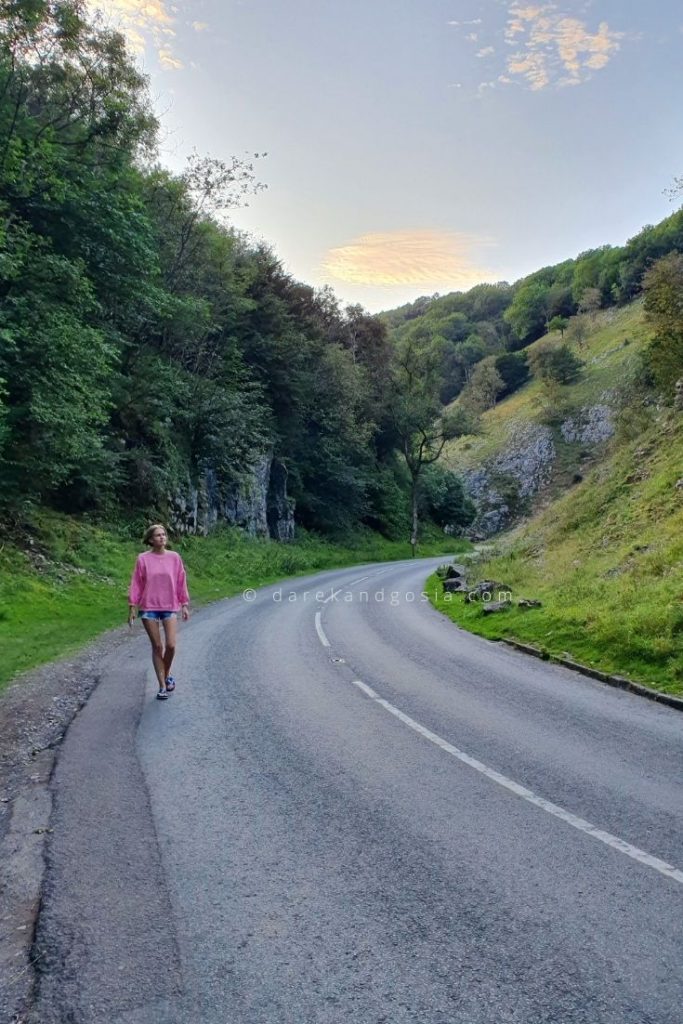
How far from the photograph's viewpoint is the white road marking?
4027mm

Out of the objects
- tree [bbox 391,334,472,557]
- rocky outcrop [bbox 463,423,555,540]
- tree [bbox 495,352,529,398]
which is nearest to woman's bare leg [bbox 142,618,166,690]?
tree [bbox 391,334,472,557]

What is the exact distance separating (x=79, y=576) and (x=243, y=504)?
1644 centimetres

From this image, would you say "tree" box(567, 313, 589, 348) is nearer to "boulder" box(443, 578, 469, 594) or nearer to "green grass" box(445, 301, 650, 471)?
"green grass" box(445, 301, 650, 471)

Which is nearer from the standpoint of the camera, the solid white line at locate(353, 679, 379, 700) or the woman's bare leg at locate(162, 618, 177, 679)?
the woman's bare leg at locate(162, 618, 177, 679)

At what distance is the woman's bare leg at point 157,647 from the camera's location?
786 centimetres

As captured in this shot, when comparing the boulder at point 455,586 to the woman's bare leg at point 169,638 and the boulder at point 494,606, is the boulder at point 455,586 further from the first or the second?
the woman's bare leg at point 169,638

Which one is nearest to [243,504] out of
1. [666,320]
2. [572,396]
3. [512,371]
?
[666,320]

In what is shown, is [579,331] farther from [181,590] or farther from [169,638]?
[169,638]

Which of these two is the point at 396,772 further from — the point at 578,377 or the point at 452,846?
the point at 578,377

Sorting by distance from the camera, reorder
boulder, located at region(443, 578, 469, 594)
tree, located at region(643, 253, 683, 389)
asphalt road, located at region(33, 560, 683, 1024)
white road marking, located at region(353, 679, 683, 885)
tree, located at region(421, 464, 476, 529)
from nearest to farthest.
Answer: asphalt road, located at region(33, 560, 683, 1024) < white road marking, located at region(353, 679, 683, 885) < boulder, located at region(443, 578, 469, 594) < tree, located at region(643, 253, 683, 389) < tree, located at region(421, 464, 476, 529)

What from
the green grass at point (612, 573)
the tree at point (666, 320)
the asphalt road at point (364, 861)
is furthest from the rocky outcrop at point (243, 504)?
the tree at point (666, 320)

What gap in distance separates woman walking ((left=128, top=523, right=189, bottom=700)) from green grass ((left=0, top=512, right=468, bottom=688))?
2.99m

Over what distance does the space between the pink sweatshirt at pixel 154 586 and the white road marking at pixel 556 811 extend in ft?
10.9

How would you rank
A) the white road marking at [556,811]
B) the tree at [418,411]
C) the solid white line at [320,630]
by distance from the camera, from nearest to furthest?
the white road marking at [556,811] → the solid white line at [320,630] → the tree at [418,411]
